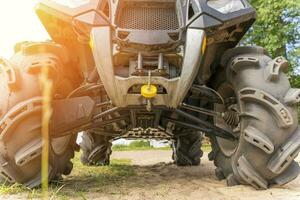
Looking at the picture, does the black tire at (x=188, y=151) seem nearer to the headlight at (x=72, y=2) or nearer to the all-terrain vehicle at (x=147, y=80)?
the all-terrain vehicle at (x=147, y=80)

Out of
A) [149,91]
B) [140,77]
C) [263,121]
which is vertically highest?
[140,77]

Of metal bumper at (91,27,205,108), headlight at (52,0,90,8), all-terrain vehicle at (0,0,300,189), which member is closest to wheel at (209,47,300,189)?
all-terrain vehicle at (0,0,300,189)

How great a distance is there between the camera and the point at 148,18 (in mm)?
3523

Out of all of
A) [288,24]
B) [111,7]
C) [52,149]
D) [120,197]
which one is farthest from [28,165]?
[288,24]

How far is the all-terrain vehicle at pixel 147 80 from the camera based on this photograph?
336 cm

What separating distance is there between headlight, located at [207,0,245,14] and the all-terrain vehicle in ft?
0.04

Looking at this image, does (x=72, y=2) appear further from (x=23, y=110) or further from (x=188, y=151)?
(x=188, y=151)

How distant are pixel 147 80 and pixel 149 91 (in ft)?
0.30

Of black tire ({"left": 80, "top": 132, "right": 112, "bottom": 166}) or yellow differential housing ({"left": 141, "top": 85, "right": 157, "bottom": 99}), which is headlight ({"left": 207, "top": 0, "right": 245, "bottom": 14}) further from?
black tire ({"left": 80, "top": 132, "right": 112, "bottom": 166})

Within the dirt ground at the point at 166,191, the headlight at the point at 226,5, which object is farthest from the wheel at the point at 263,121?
the headlight at the point at 226,5

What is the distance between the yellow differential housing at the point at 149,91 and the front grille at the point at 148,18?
1.55 feet

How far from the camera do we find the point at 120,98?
3434 mm

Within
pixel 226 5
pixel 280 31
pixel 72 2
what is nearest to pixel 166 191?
pixel 226 5

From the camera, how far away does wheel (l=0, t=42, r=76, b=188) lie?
3574 mm
